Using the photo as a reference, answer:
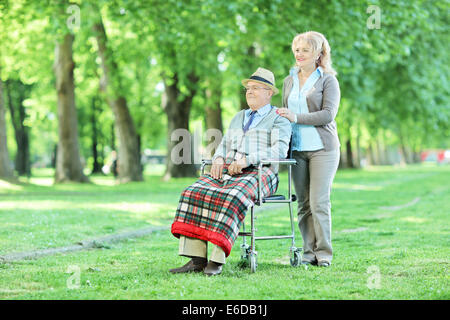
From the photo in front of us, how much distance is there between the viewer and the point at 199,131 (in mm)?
40531

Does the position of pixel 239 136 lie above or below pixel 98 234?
above

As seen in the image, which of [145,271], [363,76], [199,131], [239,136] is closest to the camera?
[145,271]

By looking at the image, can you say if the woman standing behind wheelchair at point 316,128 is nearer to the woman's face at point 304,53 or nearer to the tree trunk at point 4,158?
the woman's face at point 304,53

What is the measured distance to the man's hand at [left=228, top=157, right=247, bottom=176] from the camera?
239 inches

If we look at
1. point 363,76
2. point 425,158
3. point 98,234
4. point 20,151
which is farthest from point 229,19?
point 425,158

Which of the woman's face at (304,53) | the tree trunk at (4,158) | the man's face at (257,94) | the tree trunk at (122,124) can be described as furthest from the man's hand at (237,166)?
the tree trunk at (122,124)

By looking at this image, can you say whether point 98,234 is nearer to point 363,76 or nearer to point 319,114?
point 319,114

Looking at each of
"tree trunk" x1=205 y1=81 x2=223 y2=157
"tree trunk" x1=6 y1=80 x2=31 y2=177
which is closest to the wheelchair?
"tree trunk" x1=205 y1=81 x2=223 y2=157

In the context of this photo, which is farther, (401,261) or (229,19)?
(229,19)

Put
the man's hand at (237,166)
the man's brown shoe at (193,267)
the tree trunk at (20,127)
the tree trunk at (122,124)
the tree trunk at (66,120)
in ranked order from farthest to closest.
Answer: the tree trunk at (20,127) < the tree trunk at (122,124) < the tree trunk at (66,120) < the man's hand at (237,166) < the man's brown shoe at (193,267)

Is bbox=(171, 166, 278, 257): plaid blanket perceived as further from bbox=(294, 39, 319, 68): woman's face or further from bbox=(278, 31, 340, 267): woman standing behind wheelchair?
bbox=(294, 39, 319, 68): woman's face

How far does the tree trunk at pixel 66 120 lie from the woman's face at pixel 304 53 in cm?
1846

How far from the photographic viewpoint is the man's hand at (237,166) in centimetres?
608
